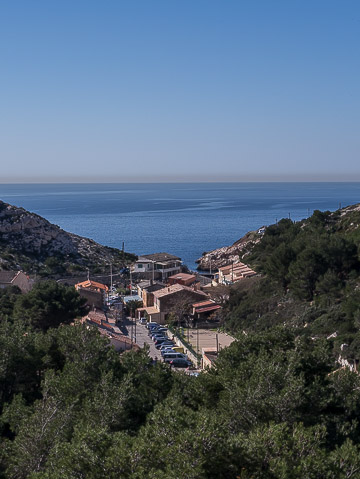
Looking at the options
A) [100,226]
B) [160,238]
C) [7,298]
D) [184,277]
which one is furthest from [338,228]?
[100,226]

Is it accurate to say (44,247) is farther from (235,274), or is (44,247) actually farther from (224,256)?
(235,274)

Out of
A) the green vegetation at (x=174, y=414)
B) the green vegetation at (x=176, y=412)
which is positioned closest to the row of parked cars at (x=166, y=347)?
the green vegetation at (x=176, y=412)

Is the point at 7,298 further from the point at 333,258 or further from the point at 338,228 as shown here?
the point at 338,228

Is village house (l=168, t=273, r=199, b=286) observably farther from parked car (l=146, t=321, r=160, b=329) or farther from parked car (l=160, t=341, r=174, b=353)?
parked car (l=160, t=341, r=174, b=353)

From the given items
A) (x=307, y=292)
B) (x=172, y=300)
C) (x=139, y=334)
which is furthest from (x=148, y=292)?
(x=307, y=292)

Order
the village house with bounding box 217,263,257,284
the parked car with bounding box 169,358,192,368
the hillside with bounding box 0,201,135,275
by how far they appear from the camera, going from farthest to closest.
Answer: the hillside with bounding box 0,201,135,275, the village house with bounding box 217,263,257,284, the parked car with bounding box 169,358,192,368

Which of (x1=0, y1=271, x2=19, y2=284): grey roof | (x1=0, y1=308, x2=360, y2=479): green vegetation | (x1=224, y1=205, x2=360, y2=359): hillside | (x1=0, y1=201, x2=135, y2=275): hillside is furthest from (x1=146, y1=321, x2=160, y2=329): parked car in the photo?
(x1=0, y1=201, x2=135, y2=275): hillside
